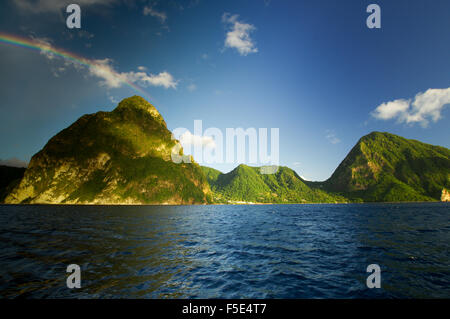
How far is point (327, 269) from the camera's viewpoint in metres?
13.3

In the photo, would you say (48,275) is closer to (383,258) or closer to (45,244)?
(45,244)

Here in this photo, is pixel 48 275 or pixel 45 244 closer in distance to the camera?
pixel 48 275

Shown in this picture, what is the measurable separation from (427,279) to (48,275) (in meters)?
23.2

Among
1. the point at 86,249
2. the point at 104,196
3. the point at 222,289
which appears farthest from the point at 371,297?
the point at 104,196

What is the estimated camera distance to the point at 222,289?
1009 centimetres

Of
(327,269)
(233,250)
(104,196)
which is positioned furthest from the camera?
(104,196)

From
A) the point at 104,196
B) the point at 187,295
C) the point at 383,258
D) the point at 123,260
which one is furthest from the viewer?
the point at 104,196

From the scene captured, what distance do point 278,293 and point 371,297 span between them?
452cm

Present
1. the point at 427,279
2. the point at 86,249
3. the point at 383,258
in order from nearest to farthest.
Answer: the point at 427,279
the point at 383,258
the point at 86,249
